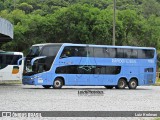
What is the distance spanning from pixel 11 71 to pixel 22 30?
3447 centimetres

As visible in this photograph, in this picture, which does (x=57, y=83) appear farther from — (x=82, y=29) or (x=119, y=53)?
(x=82, y=29)

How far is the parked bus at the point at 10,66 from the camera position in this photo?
3612 centimetres

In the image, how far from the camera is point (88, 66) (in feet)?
105

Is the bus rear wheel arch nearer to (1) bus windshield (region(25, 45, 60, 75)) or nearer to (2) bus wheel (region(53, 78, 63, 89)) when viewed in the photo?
(2) bus wheel (region(53, 78, 63, 89))

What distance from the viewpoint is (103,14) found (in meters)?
72.4

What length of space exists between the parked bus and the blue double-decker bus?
5.02 m

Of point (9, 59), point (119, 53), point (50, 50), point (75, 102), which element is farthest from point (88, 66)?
point (75, 102)

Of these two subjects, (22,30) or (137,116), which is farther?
(22,30)

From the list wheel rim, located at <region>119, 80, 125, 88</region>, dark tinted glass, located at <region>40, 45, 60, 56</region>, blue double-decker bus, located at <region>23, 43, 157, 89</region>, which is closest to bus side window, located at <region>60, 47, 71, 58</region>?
blue double-decker bus, located at <region>23, 43, 157, 89</region>

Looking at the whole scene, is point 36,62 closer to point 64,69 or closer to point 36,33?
point 64,69

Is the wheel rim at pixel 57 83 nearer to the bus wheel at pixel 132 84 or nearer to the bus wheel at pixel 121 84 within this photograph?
the bus wheel at pixel 121 84

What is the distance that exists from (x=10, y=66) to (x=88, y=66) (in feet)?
25.5

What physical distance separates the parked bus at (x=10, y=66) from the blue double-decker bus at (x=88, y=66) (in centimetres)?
502

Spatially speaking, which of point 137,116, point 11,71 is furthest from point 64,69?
point 137,116
